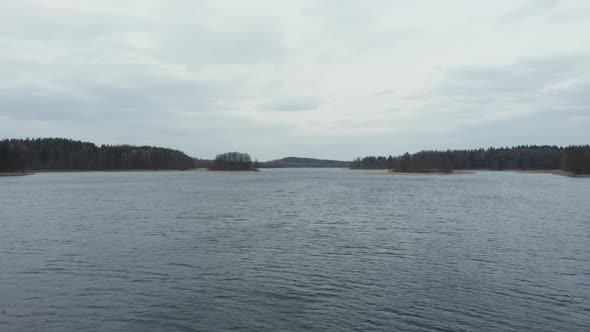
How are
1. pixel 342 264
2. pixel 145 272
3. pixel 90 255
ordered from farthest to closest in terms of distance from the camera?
Answer: pixel 90 255
pixel 342 264
pixel 145 272

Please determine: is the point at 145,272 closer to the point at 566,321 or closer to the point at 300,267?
the point at 300,267

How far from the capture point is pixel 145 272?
2091 cm

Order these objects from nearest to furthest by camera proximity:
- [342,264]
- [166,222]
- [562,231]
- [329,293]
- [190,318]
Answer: [190,318] < [329,293] < [342,264] < [562,231] < [166,222]

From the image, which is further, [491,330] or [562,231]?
[562,231]

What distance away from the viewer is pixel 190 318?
14.8 meters

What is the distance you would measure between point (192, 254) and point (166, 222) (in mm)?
14923

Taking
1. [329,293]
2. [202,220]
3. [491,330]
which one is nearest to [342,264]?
[329,293]

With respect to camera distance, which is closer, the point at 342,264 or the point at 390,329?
the point at 390,329

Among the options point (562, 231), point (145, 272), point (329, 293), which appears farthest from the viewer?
point (562, 231)

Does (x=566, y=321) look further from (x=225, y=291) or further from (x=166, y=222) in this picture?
(x=166, y=222)

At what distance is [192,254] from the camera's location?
2497cm

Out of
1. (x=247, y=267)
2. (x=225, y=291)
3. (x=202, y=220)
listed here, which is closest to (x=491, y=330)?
(x=225, y=291)

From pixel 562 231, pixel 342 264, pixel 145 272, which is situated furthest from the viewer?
pixel 562 231

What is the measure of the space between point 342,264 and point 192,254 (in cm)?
1023
